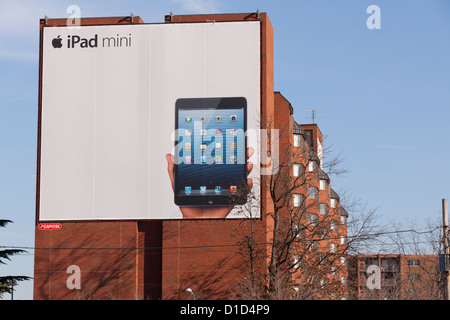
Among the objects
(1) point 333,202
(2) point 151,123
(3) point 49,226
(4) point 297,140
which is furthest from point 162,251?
(1) point 333,202

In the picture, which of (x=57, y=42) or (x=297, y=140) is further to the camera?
(x=297, y=140)

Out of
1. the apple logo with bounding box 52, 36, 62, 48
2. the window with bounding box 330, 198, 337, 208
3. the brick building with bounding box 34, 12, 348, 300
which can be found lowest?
the brick building with bounding box 34, 12, 348, 300

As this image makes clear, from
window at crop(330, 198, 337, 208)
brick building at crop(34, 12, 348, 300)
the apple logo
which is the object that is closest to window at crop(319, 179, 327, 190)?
window at crop(330, 198, 337, 208)

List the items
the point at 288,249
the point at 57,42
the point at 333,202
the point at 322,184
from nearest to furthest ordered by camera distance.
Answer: the point at 288,249 < the point at 57,42 < the point at 322,184 < the point at 333,202

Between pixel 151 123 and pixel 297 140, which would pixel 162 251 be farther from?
pixel 297 140

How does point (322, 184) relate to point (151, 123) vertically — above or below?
below

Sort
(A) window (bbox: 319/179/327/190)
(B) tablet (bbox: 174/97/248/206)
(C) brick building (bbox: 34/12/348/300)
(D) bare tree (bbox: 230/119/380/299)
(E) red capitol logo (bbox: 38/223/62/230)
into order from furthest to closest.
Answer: (A) window (bbox: 319/179/327/190), (E) red capitol logo (bbox: 38/223/62/230), (C) brick building (bbox: 34/12/348/300), (B) tablet (bbox: 174/97/248/206), (D) bare tree (bbox: 230/119/380/299)

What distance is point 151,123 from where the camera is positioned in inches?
2202

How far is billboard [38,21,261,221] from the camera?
2158 inches

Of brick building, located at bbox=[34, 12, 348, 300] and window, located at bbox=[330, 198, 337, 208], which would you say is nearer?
brick building, located at bbox=[34, 12, 348, 300]

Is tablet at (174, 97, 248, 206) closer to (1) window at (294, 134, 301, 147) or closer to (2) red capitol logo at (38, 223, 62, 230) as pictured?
(2) red capitol logo at (38, 223, 62, 230)

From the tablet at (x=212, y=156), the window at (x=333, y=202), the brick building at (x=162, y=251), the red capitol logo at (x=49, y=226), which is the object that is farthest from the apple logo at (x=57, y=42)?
the window at (x=333, y=202)

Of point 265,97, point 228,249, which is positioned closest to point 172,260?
point 228,249

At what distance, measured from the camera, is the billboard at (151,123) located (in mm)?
54812
